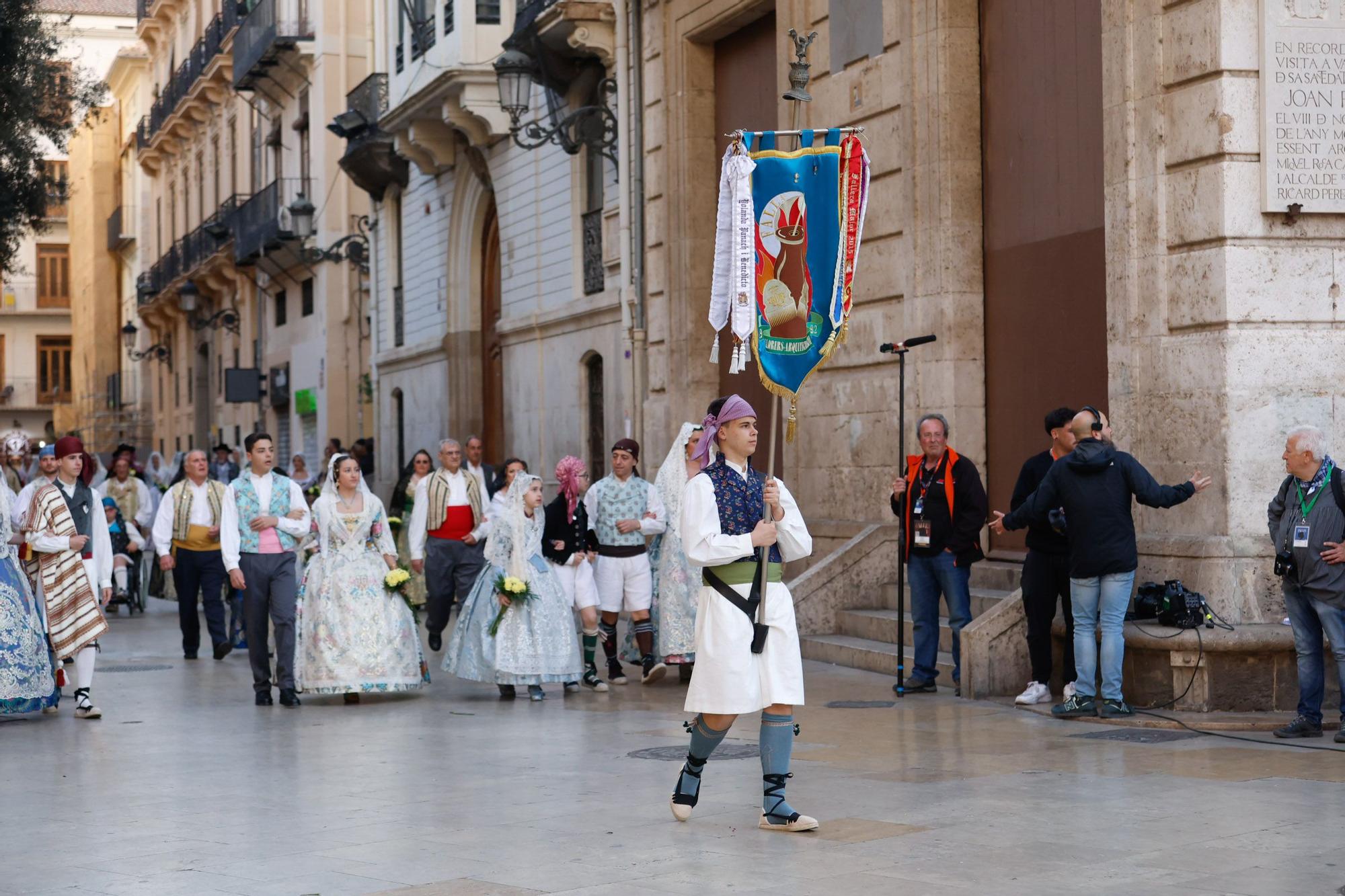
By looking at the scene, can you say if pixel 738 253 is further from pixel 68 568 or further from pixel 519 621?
pixel 68 568

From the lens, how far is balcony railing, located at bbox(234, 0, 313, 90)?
1382 inches

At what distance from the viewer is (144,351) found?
5512 cm

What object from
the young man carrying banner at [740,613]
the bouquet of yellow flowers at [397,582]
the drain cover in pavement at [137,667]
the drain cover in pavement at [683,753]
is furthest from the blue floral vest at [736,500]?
the drain cover in pavement at [137,667]

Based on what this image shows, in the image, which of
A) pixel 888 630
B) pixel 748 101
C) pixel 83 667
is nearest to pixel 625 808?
pixel 83 667

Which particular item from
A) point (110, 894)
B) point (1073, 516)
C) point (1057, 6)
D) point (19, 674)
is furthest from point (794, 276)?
point (110, 894)

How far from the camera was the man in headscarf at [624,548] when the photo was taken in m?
13.4

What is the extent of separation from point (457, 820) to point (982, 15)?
8.67m

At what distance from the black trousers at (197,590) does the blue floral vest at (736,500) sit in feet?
29.7

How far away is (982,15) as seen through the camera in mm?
14156

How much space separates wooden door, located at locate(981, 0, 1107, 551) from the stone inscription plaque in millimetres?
1724

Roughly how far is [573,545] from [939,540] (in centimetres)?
275

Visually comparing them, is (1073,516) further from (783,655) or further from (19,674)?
(19,674)

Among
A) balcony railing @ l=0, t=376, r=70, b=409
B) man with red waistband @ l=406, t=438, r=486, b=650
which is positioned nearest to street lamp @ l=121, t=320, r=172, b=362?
balcony railing @ l=0, t=376, r=70, b=409

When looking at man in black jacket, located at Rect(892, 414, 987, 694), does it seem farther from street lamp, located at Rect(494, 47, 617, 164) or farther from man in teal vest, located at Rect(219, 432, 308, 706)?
street lamp, located at Rect(494, 47, 617, 164)
